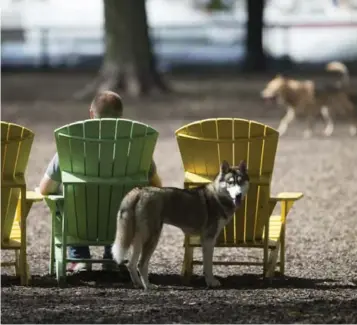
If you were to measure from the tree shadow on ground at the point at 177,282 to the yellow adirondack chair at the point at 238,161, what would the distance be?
0.44ft

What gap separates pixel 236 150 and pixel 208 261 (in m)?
0.80

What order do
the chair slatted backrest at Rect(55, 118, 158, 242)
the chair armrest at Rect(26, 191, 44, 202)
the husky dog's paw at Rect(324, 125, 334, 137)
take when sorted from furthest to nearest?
1. the husky dog's paw at Rect(324, 125, 334, 137)
2. the chair armrest at Rect(26, 191, 44, 202)
3. the chair slatted backrest at Rect(55, 118, 158, 242)

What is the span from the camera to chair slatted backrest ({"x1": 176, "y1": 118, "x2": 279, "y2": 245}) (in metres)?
8.03

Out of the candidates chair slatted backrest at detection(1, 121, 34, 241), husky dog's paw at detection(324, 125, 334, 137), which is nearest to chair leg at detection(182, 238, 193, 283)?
chair slatted backrest at detection(1, 121, 34, 241)

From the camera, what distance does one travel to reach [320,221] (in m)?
11.1

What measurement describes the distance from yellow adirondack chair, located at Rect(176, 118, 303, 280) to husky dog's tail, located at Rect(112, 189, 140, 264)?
0.63 meters

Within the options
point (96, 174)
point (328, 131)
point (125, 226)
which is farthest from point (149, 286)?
point (328, 131)

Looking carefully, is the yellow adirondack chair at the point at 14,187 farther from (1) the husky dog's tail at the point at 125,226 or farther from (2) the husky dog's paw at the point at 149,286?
(2) the husky dog's paw at the point at 149,286

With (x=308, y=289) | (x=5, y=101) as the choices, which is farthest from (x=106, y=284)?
(x=5, y=101)

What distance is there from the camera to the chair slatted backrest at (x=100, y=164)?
7766 mm

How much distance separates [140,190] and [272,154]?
104 centimetres

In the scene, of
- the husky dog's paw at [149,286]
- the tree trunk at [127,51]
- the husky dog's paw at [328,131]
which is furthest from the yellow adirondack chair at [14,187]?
the tree trunk at [127,51]

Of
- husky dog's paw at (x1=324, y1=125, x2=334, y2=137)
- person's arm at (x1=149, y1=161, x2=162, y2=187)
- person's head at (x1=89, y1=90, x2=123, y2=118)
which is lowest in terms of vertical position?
husky dog's paw at (x1=324, y1=125, x2=334, y2=137)

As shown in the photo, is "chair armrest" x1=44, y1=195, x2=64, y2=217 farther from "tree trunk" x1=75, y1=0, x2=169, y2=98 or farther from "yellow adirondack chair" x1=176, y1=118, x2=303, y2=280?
"tree trunk" x1=75, y1=0, x2=169, y2=98
